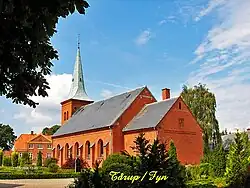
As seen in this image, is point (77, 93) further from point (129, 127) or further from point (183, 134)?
point (183, 134)

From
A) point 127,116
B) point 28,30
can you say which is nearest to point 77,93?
point 127,116

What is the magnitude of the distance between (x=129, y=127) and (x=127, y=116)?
5.52 ft


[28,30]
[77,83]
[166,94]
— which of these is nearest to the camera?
[28,30]

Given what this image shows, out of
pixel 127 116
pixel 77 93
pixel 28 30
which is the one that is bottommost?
pixel 28 30

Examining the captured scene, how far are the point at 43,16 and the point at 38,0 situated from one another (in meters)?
0.31

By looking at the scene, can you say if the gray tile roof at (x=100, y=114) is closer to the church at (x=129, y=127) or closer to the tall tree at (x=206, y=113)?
the church at (x=129, y=127)

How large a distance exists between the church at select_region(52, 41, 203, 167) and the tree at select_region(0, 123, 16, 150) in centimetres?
3277

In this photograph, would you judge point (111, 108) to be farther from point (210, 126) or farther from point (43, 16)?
point (43, 16)

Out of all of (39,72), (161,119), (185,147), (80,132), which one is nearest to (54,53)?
(39,72)

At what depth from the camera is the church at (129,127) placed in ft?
124

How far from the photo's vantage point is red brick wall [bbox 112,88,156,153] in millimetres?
40375

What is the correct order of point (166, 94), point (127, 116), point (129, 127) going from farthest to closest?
point (166, 94) → point (127, 116) → point (129, 127)

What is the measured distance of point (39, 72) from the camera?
649 centimetres

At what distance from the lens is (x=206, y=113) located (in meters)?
44.6
